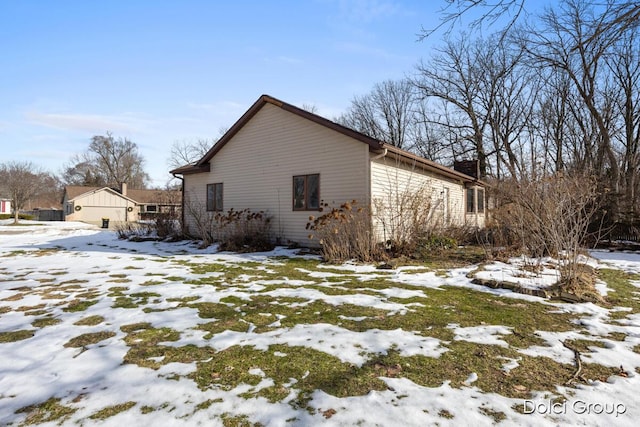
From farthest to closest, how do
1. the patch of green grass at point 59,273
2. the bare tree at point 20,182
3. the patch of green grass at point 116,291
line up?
the bare tree at point 20,182 < the patch of green grass at point 59,273 < the patch of green grass at point 116,291

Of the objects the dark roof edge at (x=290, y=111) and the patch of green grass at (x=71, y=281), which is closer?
the patch of green grass at (x=71, y=281)

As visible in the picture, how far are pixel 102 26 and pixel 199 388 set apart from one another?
10.1 meters

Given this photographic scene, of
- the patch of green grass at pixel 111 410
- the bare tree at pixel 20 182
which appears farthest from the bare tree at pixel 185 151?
the patch of green grass at pixel 111 410

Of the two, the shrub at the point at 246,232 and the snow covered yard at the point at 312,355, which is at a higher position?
the shrub at the point at 246,232

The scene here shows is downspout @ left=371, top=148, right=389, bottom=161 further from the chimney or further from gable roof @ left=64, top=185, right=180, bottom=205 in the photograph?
gable roof @ left=64, top=185, right=180, bottom=205

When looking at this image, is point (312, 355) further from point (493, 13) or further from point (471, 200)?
point (471, 200)

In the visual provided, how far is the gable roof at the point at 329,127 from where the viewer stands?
9008 mm

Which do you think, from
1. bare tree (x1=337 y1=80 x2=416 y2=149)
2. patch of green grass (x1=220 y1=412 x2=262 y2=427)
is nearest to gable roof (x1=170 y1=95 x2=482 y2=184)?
patch of green grass (x1=220 y1=412 x2=262 y2=427)

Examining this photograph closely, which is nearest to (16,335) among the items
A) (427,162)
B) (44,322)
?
(44,322)

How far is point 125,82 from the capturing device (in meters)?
11.8

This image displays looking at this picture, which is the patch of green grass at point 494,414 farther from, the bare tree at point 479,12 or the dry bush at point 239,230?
the dry bush at point 239,230

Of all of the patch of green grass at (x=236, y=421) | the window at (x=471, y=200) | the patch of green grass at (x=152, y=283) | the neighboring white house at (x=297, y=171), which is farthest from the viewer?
the window at (x=471, y=200)

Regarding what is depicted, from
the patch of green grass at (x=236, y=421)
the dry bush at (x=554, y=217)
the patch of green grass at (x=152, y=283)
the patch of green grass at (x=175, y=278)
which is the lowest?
the patch of green grass at (x=236, y=421)

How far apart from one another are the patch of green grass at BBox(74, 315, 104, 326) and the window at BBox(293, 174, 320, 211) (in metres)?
6.90
